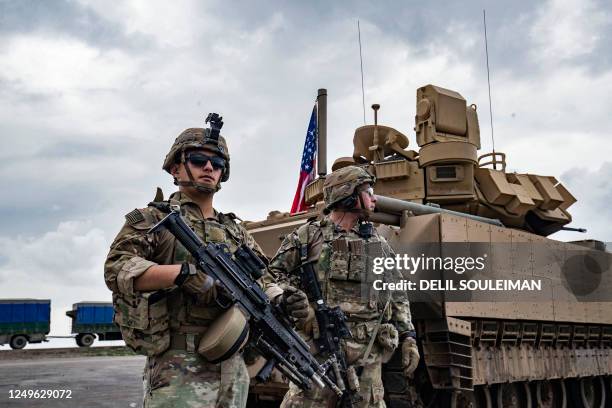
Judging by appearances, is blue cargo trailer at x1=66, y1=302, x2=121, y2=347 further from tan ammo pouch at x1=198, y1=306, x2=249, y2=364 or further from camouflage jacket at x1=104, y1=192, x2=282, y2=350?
tan ammo pouch at x1=198, y1=306, x2=249, y2=364

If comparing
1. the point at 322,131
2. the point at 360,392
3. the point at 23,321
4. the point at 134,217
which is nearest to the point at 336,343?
the point at 360,392

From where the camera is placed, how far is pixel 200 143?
3424 millimetres

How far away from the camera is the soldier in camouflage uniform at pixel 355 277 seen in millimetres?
4516

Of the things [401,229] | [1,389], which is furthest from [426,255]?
[1,389]

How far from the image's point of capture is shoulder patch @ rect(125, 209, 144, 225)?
3.21m

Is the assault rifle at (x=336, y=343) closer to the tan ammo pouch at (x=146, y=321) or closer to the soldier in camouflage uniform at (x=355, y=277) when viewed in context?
the soldier in camouflage uniform at (x=355, y=277)

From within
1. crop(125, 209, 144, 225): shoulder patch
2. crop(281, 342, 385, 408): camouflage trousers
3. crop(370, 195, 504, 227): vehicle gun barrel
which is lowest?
crop(281, 342, 385, 408): camouflage trousers

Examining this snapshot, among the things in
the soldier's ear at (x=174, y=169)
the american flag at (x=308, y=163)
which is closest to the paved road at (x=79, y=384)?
the american flag at (x=308, y=163)

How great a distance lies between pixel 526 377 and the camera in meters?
8.72

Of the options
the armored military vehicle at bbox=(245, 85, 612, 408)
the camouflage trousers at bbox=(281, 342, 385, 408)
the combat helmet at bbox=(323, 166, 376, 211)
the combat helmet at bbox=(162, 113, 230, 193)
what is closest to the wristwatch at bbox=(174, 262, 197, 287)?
the combat helmet at bbox=(162, 113, 230, 193)

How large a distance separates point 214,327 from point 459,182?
7.00 m

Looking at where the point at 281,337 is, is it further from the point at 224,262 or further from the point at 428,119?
the point at 428,119

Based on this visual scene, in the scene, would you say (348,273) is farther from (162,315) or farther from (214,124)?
(162,315)

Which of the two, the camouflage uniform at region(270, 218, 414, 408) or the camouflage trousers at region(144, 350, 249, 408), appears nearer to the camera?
the camouflage trousers at region(144, 350, 249, 408)
